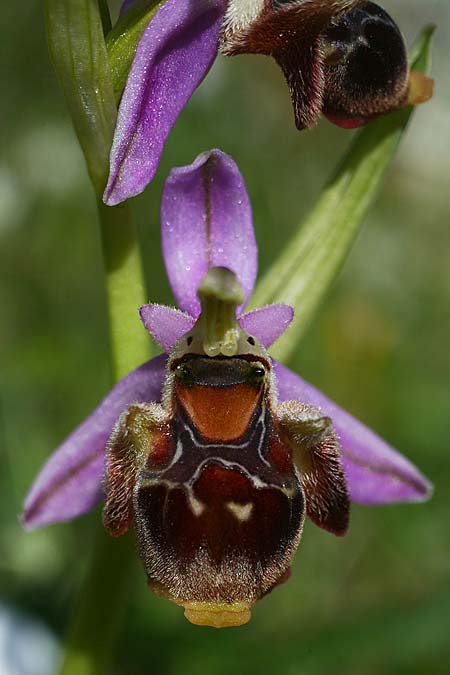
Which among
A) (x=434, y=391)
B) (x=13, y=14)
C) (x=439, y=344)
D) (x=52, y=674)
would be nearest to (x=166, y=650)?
(x=52, y=674)

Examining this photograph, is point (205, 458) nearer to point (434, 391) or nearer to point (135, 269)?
point (135, 269)

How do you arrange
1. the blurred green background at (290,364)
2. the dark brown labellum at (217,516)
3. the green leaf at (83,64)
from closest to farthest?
the dark brown labellum at (217,516) < the green leaf at (83,64) < the blurred green background at (290,364)

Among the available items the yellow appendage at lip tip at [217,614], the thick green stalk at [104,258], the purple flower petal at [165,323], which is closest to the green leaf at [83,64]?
the thick green stalk at [104,258]

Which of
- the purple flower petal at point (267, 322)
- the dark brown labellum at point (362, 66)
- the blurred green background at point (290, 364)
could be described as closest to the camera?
the dark brown labellum at point (362, 66)

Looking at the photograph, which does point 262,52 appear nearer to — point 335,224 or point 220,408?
point 335,224

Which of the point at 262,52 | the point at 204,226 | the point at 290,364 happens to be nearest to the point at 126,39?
the point at 262,52

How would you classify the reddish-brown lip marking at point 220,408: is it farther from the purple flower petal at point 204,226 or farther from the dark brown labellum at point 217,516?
the purple flower petal at point 204,226

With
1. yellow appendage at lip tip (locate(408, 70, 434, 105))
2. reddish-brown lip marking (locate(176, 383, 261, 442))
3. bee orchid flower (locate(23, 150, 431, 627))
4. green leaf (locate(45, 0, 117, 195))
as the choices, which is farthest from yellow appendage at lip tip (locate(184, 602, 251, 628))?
yellow appendage at lip tip (locate(408, 70, 434, 105))
